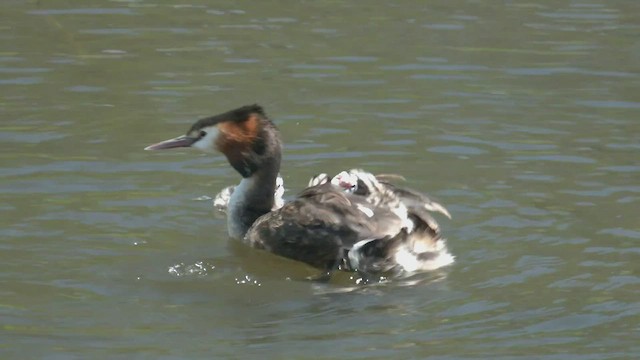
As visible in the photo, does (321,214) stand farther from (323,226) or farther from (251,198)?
(251,198)

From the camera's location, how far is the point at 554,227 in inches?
369

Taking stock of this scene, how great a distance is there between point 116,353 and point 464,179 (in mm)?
3460

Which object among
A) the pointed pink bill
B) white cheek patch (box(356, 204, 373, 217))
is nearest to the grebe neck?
the pointed pink bill

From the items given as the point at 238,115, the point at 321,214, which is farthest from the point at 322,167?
the point at 321,214

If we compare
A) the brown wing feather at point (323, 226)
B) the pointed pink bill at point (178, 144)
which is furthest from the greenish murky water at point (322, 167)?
the pointed pink bill at point (178, 144)

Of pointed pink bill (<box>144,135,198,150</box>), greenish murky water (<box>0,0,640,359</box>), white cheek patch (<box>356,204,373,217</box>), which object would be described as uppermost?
pointed pink bill (<box>144,135,198,150</box>)

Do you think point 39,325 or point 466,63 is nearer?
point 39,325

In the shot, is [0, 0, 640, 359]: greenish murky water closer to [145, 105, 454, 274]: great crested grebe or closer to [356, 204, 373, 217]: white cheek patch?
[145, 105, 454, 274]: great crested grebe

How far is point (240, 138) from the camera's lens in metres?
9.62

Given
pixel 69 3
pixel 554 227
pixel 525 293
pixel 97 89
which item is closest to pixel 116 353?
pixel 525 293

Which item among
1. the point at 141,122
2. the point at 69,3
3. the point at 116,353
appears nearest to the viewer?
the point at 116,353

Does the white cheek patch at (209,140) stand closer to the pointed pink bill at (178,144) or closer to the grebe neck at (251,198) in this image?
the pointed pink bill at (178,144)

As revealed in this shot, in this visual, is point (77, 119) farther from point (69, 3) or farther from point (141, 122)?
point (69, 3)

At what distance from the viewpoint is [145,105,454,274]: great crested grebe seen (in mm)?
8758
